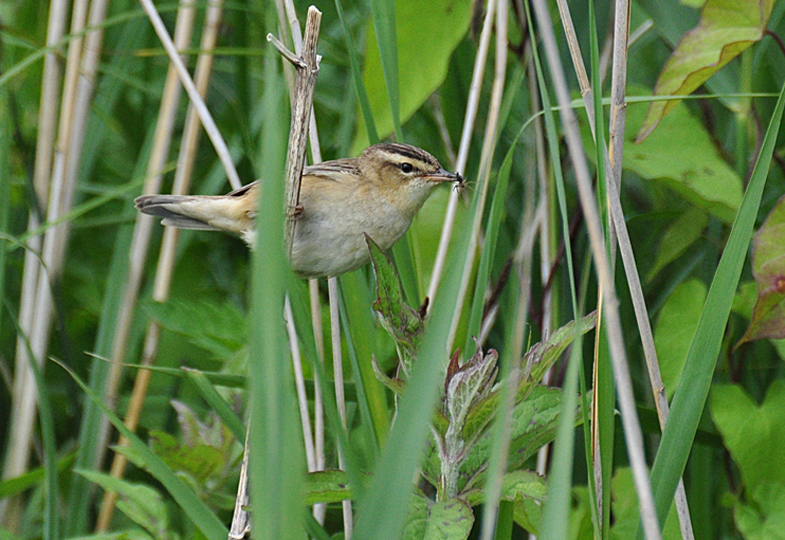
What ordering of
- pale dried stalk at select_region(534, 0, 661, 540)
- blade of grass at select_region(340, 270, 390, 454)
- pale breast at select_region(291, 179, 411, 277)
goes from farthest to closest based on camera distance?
1. pale breast at select_region(291, 179, 411, 277)
2. blade of grass at select_region(340, 270, 390, 454)
3. pale dried stalk at select_region(534, 0, 661, 540)

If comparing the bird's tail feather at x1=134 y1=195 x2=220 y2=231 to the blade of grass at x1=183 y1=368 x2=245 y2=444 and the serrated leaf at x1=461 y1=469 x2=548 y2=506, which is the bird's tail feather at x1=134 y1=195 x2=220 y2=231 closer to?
the blade of grass at x1=183 y1=368 x2=245 y2=444

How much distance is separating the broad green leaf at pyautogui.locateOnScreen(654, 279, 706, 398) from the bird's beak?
479 millimetres

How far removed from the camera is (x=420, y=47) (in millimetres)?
1421

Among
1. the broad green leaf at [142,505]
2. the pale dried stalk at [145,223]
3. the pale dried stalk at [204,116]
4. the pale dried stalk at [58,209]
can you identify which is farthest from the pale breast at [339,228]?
the pale dried stalk at [58,209]

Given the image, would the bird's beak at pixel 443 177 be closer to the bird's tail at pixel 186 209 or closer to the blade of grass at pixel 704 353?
the bird's tail at pixel 186 209

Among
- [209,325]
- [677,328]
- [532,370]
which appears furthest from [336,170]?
[677,328]

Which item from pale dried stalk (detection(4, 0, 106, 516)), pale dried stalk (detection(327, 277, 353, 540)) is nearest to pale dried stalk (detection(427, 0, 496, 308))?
pale dried stalk (detection(327, 277, 353, 540))

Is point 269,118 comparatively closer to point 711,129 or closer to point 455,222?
point 455,222

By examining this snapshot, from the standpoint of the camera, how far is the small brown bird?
1271 mm

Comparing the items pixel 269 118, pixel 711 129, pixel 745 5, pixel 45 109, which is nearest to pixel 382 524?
pixel 269 118

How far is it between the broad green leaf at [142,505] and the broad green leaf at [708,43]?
968 millimetres

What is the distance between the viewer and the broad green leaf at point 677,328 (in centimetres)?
147

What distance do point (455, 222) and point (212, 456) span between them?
0.64m

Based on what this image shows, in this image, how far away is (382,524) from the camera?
634 millimetres
